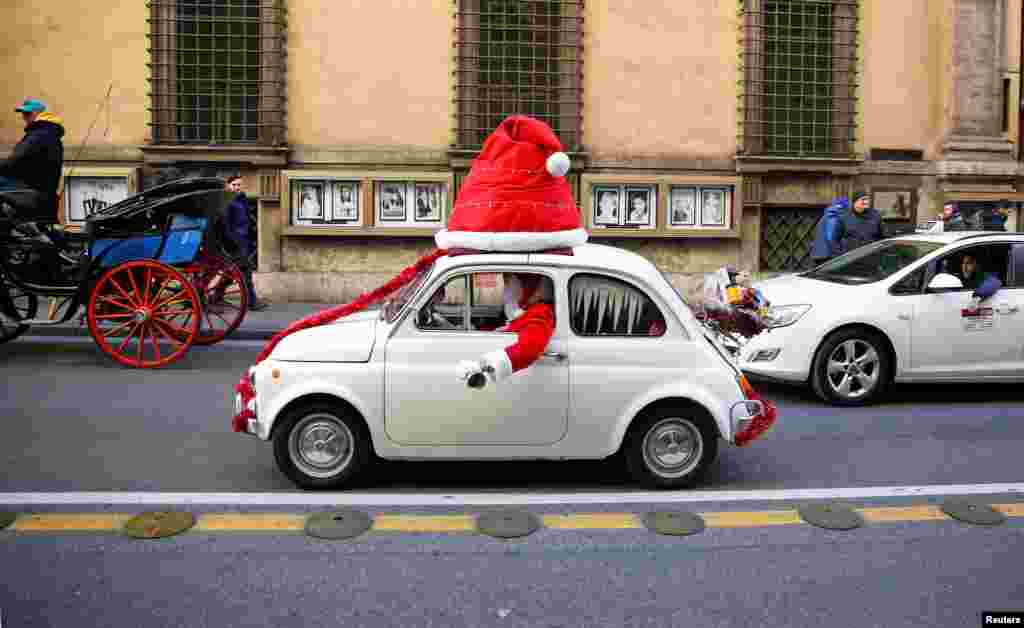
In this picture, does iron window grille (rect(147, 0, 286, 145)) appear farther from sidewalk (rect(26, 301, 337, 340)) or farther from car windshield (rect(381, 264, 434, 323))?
car windshield (rect(381, 264, 434, 323))

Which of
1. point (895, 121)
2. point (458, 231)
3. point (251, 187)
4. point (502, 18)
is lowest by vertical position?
point (458, 231)

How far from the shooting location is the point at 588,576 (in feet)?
14.6

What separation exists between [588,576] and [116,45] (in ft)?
44.3

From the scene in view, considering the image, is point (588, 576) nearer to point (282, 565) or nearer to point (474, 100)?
point (282, 565)

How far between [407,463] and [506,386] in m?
1.11

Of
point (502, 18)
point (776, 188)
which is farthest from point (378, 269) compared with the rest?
point (776, 188)

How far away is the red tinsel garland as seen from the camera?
219 inches

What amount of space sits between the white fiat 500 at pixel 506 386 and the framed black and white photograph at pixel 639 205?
33.8 ft

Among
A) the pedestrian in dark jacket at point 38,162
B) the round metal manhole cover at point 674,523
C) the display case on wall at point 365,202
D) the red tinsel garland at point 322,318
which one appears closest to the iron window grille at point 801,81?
the display case on wall at point 365,202

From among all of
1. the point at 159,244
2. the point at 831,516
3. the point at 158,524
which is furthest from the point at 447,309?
the point at 159,244

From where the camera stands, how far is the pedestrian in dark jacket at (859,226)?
497 inches

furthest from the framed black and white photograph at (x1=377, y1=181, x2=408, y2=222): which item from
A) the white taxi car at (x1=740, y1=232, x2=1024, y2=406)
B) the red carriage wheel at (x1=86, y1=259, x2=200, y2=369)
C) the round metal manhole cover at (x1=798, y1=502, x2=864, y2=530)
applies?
the round metal manhole cover at (x1=798, y1=502, x2=864, y2=530)

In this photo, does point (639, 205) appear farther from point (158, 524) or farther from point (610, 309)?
point (158, 524)

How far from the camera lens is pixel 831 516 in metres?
5.33
